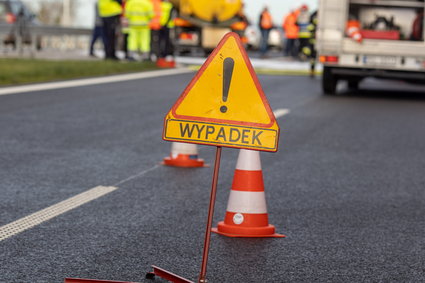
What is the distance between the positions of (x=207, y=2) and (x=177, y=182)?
2828cm

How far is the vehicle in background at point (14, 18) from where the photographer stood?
35.0m

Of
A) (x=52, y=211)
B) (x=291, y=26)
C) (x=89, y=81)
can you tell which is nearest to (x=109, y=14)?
(x=89, y=81)

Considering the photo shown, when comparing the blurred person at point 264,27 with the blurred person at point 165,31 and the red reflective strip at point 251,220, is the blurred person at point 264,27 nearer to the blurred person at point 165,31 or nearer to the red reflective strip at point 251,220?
the blurred person at point 165,31

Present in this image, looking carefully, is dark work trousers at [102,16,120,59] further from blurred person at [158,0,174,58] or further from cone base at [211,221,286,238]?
cone base at [211,221,286,238]

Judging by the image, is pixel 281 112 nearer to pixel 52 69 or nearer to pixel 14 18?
pixel 52 69

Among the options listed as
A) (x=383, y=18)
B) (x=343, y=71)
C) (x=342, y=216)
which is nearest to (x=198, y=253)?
(x=342, y=216)

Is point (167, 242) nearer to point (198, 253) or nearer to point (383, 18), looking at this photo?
point (198, 253)

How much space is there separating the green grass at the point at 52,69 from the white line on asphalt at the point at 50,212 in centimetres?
1172

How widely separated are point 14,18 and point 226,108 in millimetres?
33309

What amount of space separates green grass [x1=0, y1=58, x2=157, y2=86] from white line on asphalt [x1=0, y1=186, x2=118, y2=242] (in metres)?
11.7

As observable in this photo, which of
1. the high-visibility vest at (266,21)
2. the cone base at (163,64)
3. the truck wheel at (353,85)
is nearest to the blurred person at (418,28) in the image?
the truck wheel at (353,85)

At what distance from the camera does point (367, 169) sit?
31.6ft

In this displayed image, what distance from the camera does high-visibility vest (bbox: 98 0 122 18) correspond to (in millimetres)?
29000

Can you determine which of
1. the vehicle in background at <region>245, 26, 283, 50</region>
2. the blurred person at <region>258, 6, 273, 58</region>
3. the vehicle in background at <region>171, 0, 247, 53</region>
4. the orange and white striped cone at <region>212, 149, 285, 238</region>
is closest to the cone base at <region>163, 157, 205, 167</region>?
the orange and white striped cone at <region>212, 149, 285, 238</region>
